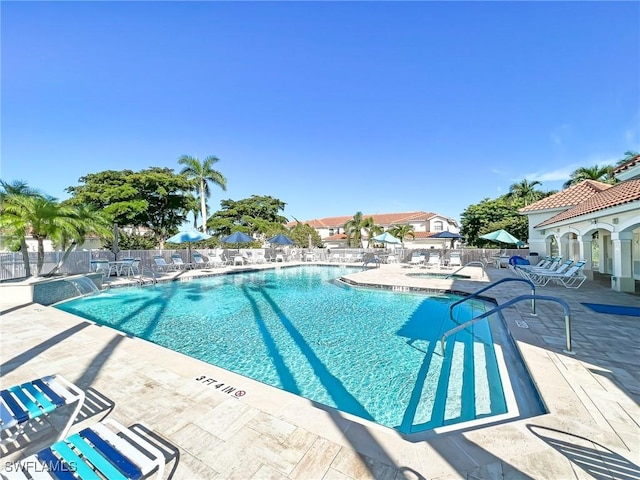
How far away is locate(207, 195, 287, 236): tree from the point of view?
37456mm

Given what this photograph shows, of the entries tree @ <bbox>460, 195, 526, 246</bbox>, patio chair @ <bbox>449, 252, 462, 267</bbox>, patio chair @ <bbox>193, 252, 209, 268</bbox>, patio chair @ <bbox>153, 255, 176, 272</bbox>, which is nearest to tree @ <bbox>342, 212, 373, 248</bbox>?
tree @ <bbox>460, 195, 526, 246</bbox>

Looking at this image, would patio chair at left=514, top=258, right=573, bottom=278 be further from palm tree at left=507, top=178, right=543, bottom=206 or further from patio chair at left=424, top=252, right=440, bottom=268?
palm tree at left=507, top=178, right=543, bottom=206

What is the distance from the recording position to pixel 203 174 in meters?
27.4

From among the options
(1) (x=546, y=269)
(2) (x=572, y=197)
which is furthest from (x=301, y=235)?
(1) (x=546, y=269)

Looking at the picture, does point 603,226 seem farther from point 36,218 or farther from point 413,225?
point 413,225

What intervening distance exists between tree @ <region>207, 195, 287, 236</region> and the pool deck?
33029mm

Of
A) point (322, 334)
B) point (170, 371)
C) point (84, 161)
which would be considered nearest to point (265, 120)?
point (84, 161)

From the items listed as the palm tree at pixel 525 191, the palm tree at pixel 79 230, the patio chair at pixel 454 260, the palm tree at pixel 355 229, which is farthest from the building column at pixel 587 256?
the palm tree at pixel 525 191

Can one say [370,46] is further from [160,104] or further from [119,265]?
[119,265]

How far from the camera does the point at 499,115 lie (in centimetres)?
1886

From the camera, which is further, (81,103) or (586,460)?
(81,103)

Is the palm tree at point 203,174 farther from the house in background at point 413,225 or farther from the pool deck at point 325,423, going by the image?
the pool deck at point 325,423

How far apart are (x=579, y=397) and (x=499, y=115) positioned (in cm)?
2051

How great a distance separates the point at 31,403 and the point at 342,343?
457 centimetres
